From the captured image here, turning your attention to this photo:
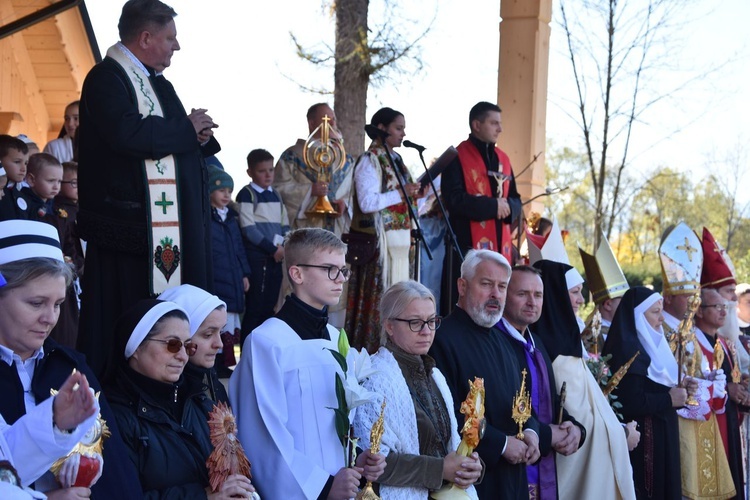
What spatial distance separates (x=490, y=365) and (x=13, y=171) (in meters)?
3.51

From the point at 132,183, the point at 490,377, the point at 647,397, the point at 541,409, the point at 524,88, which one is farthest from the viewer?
the point at 524,88

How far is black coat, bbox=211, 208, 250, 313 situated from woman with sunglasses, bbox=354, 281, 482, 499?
10.2 ft

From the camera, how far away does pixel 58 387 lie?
11.7 ft

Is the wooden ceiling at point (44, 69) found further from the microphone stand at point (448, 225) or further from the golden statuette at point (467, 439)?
the golden statuette at point (467, 439)

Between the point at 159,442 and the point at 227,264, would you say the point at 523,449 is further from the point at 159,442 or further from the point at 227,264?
the point at 227,264

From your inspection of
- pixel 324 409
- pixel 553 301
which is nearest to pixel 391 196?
pixel 553 301

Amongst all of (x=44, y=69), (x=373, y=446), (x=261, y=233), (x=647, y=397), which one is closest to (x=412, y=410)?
(x=373, y=446)

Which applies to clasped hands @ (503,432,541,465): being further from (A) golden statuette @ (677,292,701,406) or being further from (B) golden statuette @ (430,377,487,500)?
(A) golden statuette @ (677,292,701,406)

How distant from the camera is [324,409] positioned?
4.56 meters

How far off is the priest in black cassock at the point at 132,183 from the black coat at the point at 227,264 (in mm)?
2941

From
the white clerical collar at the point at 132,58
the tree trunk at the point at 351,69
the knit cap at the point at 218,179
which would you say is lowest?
the knit cap at the point at 218,179

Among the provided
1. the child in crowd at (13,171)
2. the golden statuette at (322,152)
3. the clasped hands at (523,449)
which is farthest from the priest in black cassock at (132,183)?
the golden statuette at (322,152)

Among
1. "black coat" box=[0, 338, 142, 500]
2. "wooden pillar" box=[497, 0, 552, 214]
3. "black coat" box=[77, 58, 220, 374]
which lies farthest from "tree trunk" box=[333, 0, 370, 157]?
"black coat" box=[0, 338, 142, 500]

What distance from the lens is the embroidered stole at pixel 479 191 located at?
9211 mm
